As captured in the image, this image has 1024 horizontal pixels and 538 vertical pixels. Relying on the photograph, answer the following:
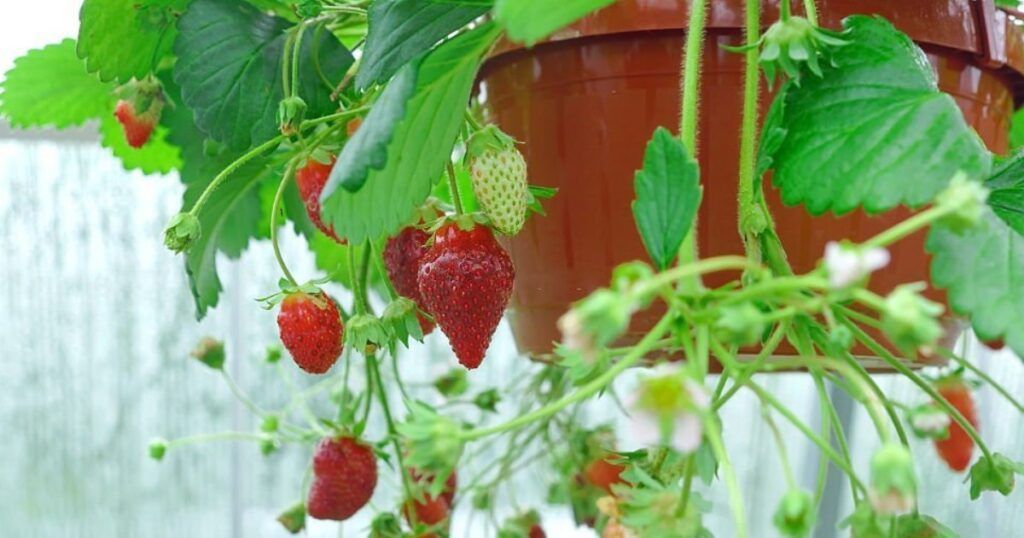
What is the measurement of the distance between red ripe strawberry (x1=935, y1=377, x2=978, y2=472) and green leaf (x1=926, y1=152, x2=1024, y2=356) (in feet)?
1.27

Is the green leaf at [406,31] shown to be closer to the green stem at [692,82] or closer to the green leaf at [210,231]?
the green stem at [692,82]

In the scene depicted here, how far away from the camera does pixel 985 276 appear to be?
47 cm

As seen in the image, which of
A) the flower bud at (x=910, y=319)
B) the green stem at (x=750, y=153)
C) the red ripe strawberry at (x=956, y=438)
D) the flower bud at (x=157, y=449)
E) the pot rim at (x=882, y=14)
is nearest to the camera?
the flower bud at (x=910, y=319)

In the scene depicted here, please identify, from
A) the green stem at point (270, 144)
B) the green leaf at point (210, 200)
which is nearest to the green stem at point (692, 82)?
the green stem at point (270, 144)

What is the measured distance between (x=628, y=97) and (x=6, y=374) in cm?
136

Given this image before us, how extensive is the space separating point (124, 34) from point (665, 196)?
19.1 inches

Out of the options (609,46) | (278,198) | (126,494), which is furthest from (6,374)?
(609,46)

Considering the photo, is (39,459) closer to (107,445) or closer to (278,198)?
(107,445)

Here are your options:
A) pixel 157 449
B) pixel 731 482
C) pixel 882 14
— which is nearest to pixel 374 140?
pixel 731 482

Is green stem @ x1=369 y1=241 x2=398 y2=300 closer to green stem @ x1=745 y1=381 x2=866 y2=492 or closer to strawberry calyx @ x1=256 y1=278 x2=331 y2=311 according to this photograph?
strawberry calyx @ x1=256 y1=278 x2=331 y2=311

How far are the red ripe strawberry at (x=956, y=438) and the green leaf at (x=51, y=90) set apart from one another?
77cm

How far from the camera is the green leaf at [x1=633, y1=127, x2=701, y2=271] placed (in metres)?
0.44

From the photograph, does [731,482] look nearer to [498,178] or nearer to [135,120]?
[498,178]

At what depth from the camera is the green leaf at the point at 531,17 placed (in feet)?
1.31
